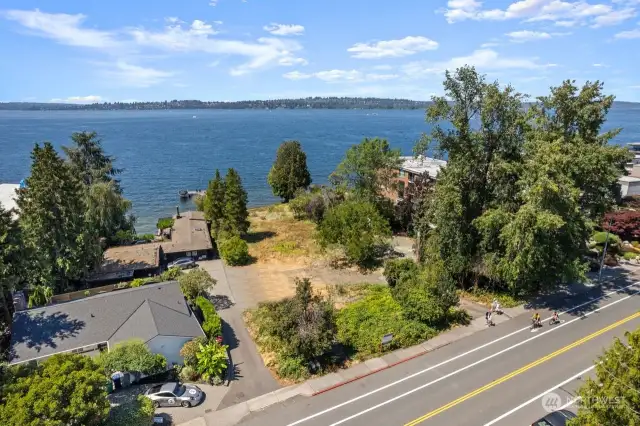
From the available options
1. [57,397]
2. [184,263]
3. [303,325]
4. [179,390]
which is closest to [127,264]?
[184,263]

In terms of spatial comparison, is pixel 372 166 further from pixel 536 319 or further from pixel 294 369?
pixel 294 369

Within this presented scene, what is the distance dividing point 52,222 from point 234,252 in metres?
16.7

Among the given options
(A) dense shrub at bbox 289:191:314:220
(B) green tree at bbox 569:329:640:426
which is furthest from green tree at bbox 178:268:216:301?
(A) dense shrub at bbox 289:191:314:220

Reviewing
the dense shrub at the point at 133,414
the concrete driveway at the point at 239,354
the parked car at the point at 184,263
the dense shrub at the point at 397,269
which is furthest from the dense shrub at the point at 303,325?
the parked car at the point at 184,263

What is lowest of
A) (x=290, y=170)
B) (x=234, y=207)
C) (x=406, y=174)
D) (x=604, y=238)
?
(x=604, y=238)

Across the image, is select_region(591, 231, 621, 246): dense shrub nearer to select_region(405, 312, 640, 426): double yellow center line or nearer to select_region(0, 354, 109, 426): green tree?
select_region(405, 312, 640, 426): double yellow center line

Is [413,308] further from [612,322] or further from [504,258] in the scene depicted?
[612,322]

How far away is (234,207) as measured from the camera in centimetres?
4938

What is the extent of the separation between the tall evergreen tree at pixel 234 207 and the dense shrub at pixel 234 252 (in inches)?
214

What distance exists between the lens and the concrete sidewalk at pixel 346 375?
20875mm

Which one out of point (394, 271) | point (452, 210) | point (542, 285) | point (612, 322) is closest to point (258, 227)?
point (394, 271)

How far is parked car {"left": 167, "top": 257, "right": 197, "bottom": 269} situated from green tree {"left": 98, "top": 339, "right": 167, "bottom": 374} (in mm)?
19852

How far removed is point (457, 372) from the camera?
931 inches

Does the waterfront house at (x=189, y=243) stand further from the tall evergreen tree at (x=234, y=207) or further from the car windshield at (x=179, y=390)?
the car windshield at (x=179, y=390)
